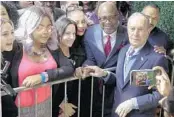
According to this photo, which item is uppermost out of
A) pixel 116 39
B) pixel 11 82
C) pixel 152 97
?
pixel 116 39

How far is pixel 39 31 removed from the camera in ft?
7.95

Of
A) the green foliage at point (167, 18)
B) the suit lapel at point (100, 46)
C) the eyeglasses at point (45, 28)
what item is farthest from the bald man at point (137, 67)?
the green foliage at point (167, 18)

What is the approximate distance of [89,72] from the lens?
2.66 meters

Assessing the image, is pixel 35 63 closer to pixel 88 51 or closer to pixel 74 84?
pixel 74 84

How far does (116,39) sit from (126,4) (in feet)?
7.17

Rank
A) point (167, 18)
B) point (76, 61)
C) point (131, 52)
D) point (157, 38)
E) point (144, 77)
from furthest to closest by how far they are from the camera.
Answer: point (167, 18) < point (157, 38) < point (76, 61) < point (131, 52) < point (144, 77)

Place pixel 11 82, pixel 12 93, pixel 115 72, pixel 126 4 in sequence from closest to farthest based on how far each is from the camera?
pixel 12 93
pixel 11 82
pixel 115 72
pixel 126 4

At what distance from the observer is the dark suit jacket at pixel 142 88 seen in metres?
2.46

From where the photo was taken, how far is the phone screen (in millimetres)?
2428

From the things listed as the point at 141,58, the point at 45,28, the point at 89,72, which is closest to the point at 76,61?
the point at 89,72

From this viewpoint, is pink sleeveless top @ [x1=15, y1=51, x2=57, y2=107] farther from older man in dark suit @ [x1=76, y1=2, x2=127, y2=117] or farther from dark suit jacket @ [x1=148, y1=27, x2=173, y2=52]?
dark suit jacket @ [x1=148, y1=27, x2=173, y2=52]

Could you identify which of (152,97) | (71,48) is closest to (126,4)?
(71,48)

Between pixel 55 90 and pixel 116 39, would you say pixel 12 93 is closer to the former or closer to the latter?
pixel 55 90

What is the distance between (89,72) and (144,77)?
0.45 meters
